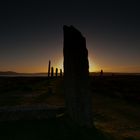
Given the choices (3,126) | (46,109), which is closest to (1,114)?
(3,126)

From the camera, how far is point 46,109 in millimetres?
7871

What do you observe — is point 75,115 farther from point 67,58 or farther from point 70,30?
point 70,30

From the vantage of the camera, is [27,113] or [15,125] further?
[27,113]

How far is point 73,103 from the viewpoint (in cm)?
747

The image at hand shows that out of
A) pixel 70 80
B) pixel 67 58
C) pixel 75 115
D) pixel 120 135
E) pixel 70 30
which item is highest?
pixel 70 30

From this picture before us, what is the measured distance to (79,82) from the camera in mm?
7273

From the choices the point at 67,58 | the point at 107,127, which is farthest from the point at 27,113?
the point at 107,127

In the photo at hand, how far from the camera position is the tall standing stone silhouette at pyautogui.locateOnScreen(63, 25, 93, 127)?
24.0ft

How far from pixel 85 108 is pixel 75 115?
40 cm

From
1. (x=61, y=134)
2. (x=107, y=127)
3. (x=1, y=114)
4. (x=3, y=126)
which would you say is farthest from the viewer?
(x=107, y=127)

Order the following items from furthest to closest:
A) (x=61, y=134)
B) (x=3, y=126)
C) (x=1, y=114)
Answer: (x=1, y=114), (x=3, y=126), (x=61, y=134)

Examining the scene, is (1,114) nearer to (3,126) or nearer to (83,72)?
(3,126)

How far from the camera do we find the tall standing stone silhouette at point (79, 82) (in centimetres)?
730

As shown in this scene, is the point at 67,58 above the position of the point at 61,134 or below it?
above
